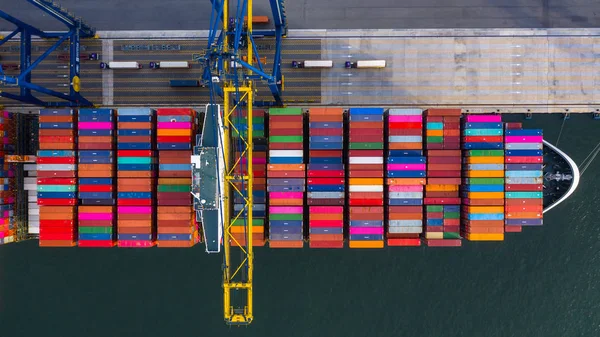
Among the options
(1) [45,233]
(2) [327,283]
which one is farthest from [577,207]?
(1) [45,233]

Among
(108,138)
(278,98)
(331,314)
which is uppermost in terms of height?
(278,98)

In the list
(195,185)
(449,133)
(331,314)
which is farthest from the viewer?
(331,314)

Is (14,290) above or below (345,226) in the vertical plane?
below

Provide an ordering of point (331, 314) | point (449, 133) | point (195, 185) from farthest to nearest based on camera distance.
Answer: point (331, 314)
point (449, 133)
point (195, 185)

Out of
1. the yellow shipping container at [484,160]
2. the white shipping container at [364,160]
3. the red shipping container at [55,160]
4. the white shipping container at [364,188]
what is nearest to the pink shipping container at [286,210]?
the white shipping container at [364,188]

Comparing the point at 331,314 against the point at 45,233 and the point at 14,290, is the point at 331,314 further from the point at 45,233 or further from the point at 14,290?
the point at 14,290

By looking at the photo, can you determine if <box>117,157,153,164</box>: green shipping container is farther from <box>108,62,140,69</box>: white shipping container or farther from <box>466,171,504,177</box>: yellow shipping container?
<box>466,171,504,177</box>: yellow shipping container

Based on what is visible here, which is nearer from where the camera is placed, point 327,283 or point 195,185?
point 195,185
